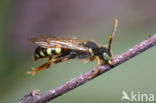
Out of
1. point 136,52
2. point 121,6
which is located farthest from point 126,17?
point 136,52

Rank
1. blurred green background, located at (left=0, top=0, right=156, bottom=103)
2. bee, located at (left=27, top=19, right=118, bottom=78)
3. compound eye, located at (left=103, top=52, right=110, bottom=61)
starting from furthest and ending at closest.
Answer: blurred green background, located at (left=0, top=0, right=156, bottom=103) < bee, located at (left=27, top=19, right=118, bottom=78) < compound eye, located at (left=103, top=52, right=110, bottom=61)

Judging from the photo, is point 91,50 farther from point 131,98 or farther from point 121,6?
point 121,6

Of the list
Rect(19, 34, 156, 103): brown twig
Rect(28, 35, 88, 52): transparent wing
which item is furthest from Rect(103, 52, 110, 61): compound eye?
Rect(28, 35, 88, 52): transparent wing

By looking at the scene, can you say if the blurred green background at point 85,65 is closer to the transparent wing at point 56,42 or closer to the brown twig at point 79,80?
the transparent wing at point 56,42

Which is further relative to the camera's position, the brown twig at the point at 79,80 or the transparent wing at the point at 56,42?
the transparent wing at the point at 56,42

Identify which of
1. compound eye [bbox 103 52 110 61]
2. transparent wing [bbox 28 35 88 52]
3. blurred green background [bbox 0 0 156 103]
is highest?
transparent wing [bbox 28 35 88 52]

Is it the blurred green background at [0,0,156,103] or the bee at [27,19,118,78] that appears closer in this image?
the bee at [27,19,118,78]

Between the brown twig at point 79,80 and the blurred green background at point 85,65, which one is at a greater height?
the brown twig at point 79,80

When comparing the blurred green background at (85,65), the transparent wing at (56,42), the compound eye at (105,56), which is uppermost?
the transparent wing at (56,42)

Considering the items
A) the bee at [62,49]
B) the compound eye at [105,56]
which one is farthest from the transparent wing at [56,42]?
the compound eye at [105,56]

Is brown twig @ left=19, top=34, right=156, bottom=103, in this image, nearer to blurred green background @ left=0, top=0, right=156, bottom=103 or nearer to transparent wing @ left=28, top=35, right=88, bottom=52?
transparent wing @ left=28, top=35, right=88, bottom=52

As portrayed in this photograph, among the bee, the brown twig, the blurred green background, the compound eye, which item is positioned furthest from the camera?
the blurred green background
